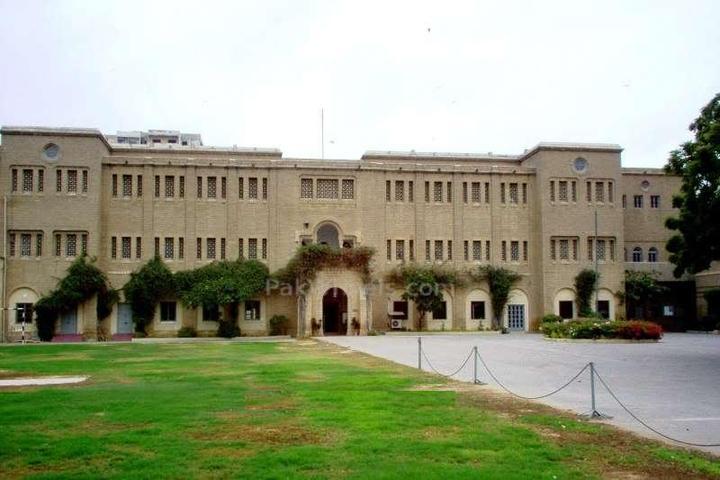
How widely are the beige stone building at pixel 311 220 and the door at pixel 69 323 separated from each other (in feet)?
0.31

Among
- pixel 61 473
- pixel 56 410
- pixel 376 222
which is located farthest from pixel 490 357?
pixel 376 222

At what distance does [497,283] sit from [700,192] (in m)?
28.4

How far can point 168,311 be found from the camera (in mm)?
49969

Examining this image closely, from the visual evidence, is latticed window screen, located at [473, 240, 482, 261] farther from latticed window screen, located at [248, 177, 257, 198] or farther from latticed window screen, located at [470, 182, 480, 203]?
latticed window screen, located at [248, 177, 257, 198]

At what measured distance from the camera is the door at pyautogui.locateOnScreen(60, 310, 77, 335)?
47531 mm

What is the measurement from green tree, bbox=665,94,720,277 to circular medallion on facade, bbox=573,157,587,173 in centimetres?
2691

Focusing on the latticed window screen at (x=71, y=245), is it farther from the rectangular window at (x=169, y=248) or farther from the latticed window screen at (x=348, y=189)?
the latticed window screen at (x=348, y=189)

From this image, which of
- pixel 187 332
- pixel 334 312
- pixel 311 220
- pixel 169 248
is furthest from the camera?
pixel 334 312

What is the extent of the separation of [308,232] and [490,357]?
26352mm

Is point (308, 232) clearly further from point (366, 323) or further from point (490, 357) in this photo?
point (490, 357)

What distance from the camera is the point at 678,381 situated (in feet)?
62.0

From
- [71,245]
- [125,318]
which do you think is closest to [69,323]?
[125,318]

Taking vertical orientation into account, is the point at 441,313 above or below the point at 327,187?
below

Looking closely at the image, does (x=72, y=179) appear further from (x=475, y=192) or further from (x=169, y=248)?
(x=475, y=192)
